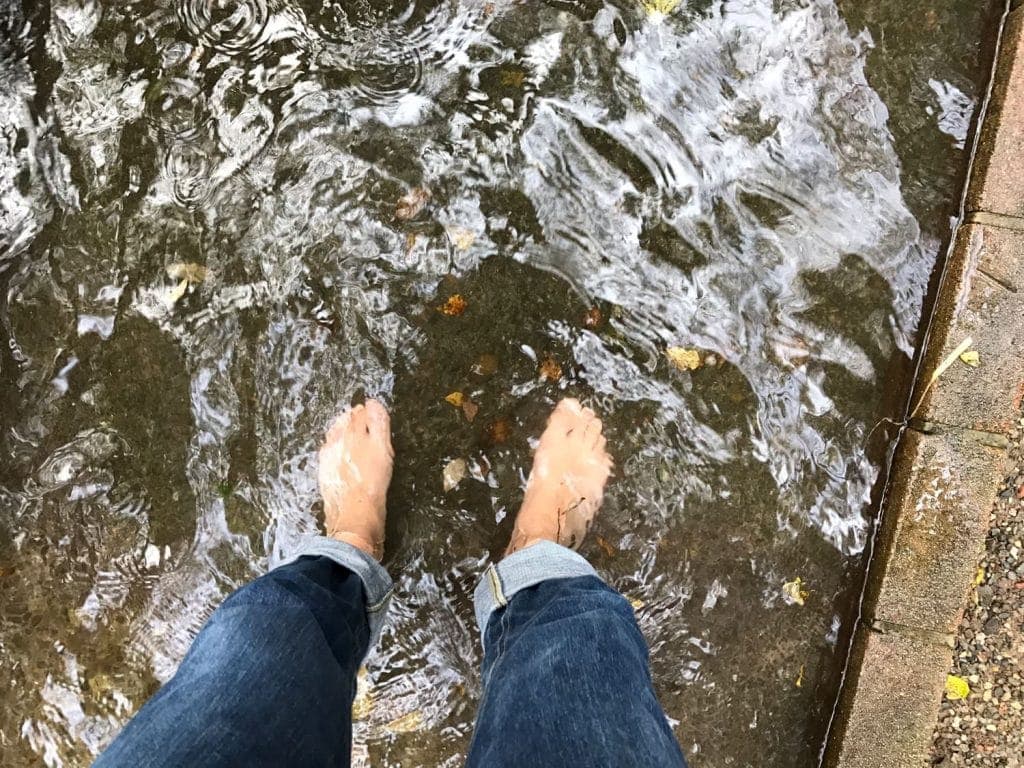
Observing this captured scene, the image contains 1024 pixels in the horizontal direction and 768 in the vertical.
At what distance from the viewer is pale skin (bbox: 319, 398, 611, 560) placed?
219cm

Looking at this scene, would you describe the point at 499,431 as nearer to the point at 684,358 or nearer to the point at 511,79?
the point at 684,358

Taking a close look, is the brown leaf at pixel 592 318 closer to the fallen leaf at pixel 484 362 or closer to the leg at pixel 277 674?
the fallen leaf at pixel 484 362

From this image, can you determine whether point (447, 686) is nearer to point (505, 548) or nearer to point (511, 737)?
point (505, 548)

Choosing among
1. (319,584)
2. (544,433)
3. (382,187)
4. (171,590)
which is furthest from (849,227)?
(171,590)

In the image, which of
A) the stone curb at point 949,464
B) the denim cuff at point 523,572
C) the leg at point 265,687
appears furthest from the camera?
the stone curb at point 949,464

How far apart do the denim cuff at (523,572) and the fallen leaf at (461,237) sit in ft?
3.34

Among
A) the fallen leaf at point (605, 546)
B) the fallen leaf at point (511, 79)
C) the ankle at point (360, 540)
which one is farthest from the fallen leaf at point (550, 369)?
the fallen leaf at point (511, 79)

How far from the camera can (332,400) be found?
2.25 m

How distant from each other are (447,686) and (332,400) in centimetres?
108

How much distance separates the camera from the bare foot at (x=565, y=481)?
2.20 m

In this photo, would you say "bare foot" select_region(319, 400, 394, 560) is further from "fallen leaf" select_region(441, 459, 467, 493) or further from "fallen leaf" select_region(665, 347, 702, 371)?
"fallen leaf" select_region(665, 347, 702, 371)

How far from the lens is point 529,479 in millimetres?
2262

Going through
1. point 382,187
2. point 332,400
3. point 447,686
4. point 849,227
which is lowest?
point 447,686

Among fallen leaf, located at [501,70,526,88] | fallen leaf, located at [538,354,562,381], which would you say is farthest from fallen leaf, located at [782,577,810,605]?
fallen leaf, located at [501,70,526,88]
